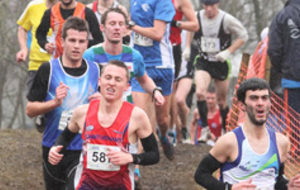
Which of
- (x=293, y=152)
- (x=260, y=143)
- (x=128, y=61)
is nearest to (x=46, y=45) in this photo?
(x=128, y=61)

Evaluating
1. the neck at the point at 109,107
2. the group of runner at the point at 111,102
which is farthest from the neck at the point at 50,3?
the neck at the point at 109,107

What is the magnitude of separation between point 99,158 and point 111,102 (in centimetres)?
43

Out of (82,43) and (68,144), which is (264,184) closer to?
(68,144)

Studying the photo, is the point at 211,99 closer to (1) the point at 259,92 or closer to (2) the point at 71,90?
(2) the point at 71,90

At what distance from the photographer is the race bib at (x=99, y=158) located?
564cm

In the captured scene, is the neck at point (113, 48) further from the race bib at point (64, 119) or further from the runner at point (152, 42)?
the race bib at point (64, 119)

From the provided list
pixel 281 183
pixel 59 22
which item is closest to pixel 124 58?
pixel 59 22

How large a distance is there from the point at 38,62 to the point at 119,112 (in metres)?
3.73

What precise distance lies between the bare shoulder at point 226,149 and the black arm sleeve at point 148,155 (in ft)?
1.69

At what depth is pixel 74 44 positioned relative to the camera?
6652mm

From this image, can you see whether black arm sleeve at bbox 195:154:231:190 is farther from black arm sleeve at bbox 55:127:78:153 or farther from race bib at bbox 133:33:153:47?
race bib at bbox 133:33:153:47

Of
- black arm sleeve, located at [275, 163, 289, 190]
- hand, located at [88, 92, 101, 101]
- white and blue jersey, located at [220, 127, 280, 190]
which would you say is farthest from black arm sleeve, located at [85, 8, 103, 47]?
black arm sleeve, located at [275, 163, 289, 190]

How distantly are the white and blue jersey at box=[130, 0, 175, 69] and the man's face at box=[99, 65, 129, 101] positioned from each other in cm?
284

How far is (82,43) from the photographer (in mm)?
6719
